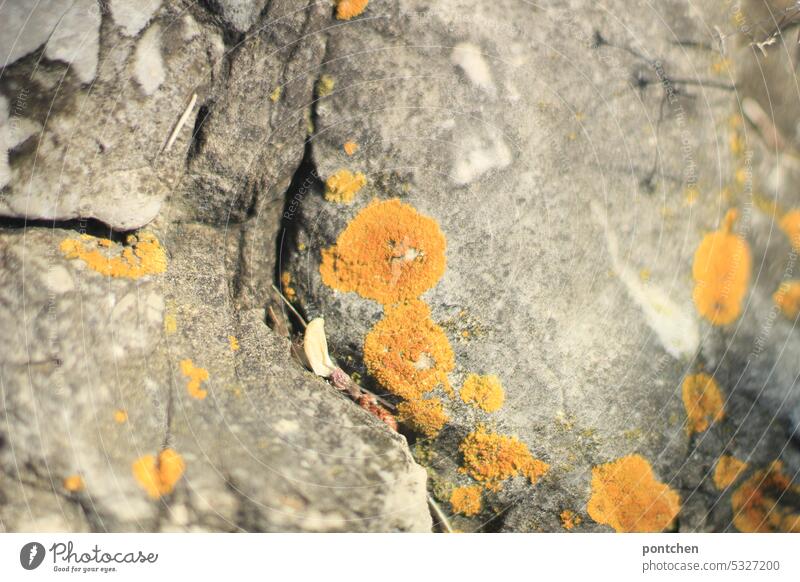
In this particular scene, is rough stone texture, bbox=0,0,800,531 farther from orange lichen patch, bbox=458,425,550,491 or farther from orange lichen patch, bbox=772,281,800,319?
orange lichen patch, bbox=772,281,800,319

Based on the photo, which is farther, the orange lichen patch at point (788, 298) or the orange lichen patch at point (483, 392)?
the orange lichen patch at point (788, 298)

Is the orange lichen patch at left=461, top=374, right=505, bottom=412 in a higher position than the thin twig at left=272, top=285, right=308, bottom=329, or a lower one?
lower

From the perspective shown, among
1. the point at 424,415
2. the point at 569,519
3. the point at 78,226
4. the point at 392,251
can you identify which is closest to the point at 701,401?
the point at 569,519

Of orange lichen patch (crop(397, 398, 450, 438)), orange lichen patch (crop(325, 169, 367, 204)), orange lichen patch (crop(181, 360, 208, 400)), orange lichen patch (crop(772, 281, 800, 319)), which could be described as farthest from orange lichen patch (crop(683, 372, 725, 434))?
orange lichen patch (crop(181, 360, 208, 400))

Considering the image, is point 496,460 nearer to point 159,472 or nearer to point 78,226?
point 159,472

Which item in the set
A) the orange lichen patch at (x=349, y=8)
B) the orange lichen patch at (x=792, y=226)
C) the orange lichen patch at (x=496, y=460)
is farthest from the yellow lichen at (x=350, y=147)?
the orange lichen patch at (x=792, y=226)

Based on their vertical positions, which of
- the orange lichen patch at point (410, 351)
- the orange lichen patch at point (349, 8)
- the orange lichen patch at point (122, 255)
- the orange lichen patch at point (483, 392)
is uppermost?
the orange lichen patch at point (349, 8)

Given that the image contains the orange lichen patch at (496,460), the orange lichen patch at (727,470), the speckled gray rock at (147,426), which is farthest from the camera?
the orange lichen patch at (727,470)

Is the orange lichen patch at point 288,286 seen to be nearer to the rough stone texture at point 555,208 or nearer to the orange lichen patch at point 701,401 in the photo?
the rough stone texture at point 555,208

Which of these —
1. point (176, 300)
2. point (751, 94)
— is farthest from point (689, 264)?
point (176, 300)
